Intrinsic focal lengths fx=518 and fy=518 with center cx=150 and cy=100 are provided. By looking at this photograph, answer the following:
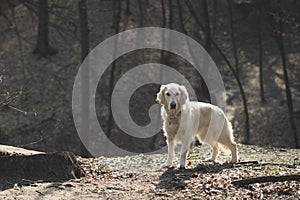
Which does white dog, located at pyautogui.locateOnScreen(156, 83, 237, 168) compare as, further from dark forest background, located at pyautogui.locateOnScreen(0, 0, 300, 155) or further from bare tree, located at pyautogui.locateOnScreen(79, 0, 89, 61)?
dark forest background, located at pyautogui.locateOnScreen(0, 0, 300, 155)

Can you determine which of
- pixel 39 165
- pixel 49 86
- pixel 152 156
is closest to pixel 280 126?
pixel 49 86

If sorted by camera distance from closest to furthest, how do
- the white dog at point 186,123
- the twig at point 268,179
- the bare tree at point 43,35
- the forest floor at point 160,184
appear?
the forest floor at point 160,184
the twig at point 268,179
the white dog at point 186,123
the bare tree at point 43,35

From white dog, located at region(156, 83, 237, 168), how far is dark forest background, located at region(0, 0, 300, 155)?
7.21 metres

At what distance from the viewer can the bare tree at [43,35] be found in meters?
24.8

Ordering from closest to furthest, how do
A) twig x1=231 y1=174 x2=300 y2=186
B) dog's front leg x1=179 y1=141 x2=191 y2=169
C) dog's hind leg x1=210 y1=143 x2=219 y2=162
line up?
twig x1=231 y1=174 x2=300 y2=186, dog's front leg x1=179 y1=141 x2=191 y2=169, dog's hind leg x1=210 y1=143 x2=219 y2=162

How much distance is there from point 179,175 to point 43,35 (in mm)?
19237

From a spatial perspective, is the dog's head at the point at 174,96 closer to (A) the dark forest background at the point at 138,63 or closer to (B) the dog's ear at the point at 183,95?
(B) the dog's ear at the point at 183,95

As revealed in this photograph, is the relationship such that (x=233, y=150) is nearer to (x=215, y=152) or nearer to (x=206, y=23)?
(x=215, y=152)

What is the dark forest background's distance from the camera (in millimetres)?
21562

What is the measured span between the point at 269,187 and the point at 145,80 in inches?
720

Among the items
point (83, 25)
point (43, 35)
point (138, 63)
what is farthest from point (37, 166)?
point (138, 63)

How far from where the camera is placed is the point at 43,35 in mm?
26234

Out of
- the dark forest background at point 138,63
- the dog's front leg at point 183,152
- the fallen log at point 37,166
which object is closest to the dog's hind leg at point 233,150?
the dog's front leg at point 183,152

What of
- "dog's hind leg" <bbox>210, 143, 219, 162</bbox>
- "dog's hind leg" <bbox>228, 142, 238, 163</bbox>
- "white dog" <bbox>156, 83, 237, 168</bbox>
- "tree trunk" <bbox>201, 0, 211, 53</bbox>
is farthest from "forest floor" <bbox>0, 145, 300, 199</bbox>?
"tree trunk" <bbox>201, 0, 211, 53</bbox>
